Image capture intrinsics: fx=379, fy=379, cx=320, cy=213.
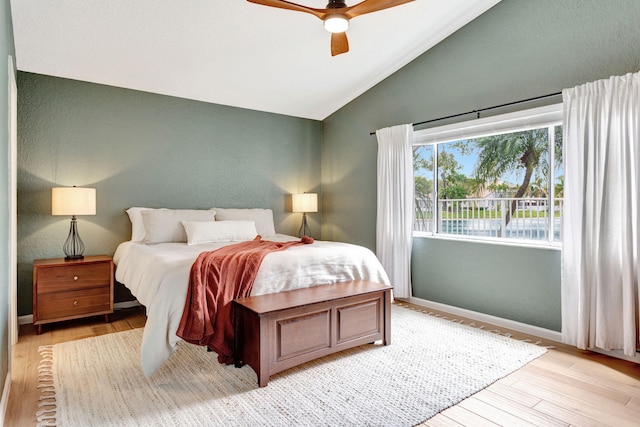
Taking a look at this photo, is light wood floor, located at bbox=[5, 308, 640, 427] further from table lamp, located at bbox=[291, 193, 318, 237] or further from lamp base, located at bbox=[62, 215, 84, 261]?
table lamp, located at bbox=[291, 193, 318, 237]

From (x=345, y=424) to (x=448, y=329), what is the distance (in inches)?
70.2

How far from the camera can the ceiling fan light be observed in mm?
2621

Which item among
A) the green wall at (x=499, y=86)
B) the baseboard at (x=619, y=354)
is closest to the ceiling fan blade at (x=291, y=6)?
the green wall at (x=499, y=86)

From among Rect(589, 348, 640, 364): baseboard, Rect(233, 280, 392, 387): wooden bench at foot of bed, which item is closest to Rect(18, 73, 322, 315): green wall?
Rect(233, 280, 392, 387): wooden bench at foot of bed

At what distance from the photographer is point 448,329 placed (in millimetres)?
3393

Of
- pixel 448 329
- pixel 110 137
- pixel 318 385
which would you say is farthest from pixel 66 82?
pixel 448 329

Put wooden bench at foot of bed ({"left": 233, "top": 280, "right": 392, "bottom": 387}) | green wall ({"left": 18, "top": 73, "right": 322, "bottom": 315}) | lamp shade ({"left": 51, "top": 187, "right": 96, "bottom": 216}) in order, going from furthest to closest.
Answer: green wall ({"left": 18, "top": 73, "right": 322, "bottom": 315}), lamp shade ({"left": 51, "top": 187, "right": 96, "bottom": 216}), wooden bench at foot of bed ({"left": 233, "top": 280, "right": 392, "bottom": 387})

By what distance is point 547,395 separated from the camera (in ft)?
7.36

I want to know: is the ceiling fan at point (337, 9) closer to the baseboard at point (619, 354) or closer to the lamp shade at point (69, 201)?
the lamp shade at point (69, 201)

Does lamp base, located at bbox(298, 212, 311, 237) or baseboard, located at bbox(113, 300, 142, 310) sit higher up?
lamp base, located at bbox(298, 212, 311, 237)

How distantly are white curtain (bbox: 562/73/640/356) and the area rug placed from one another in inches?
20.3

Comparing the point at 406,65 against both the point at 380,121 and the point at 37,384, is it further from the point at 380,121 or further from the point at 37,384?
the point at 37,384

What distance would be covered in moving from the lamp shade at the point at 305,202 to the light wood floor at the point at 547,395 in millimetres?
3185

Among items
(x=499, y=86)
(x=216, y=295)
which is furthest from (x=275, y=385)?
(x=499, y=86)
